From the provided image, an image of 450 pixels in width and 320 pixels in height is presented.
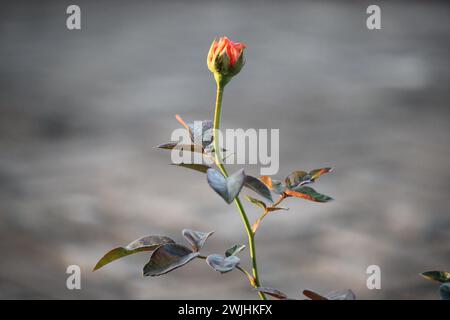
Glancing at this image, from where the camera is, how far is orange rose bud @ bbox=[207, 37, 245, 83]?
1.47 ft

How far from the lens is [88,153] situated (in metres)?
1.87

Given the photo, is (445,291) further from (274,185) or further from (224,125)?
(224,125)

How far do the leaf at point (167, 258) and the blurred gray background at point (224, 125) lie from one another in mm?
1122

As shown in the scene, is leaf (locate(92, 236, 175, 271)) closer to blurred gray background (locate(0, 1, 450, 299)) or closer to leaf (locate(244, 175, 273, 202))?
leaf (locate(244, 175, 273, 202))

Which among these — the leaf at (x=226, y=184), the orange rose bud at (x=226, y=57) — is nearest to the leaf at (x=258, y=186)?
the leaf at (x=226, y=184)

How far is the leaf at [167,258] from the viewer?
32cm

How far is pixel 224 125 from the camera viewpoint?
1.91 meters

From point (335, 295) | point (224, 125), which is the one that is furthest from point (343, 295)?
point (224, 125)

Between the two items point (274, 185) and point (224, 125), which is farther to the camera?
point (224, 125)

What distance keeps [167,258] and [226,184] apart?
7cm

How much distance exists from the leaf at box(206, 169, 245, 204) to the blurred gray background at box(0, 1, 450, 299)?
1.17 m
